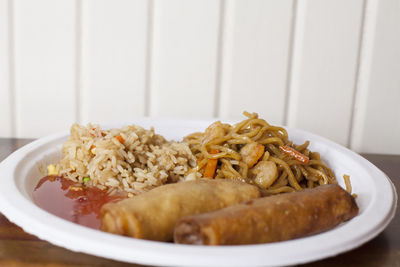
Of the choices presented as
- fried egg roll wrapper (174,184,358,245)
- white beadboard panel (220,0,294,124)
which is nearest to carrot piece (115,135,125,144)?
fried egg roll wrapper (174,184,358,245)

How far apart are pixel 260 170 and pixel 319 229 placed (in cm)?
67

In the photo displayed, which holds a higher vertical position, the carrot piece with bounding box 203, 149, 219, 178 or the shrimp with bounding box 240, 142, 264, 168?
the shrimp with bounding box 240, 142, 264, 168

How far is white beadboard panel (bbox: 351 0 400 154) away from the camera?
337cm

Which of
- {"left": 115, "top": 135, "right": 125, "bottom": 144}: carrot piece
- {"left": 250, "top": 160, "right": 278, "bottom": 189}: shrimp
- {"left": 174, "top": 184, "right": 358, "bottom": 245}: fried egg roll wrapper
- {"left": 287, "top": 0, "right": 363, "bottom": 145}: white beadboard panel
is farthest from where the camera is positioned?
{"left": 287, "top": 0, "right": 363, "bottom": 145}: white beadboard panel

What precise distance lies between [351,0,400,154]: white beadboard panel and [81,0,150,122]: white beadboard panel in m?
1.76

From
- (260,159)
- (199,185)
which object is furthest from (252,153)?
(199,185)

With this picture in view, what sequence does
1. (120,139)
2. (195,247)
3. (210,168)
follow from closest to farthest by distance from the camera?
(195,247)
(210,168)
(120,139)

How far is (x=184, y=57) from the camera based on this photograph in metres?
3.49

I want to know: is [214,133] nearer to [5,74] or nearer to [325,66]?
[325,66]

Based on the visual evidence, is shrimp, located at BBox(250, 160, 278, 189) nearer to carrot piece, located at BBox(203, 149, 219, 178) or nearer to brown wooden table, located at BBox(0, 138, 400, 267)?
carrot piece, located at BBox(203, 149, 219, 178)

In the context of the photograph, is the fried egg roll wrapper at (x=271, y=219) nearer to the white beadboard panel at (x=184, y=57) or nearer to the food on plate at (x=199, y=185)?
the food on plate at (x=199, y=185)

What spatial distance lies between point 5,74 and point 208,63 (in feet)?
5.53

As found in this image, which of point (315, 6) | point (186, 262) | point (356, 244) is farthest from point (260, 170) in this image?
point (315, 6)

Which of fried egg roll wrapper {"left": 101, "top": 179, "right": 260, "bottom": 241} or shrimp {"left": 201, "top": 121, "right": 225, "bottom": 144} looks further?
shrimp {"left": 201, "top": 121, "right": 225, "bottom": 144}
